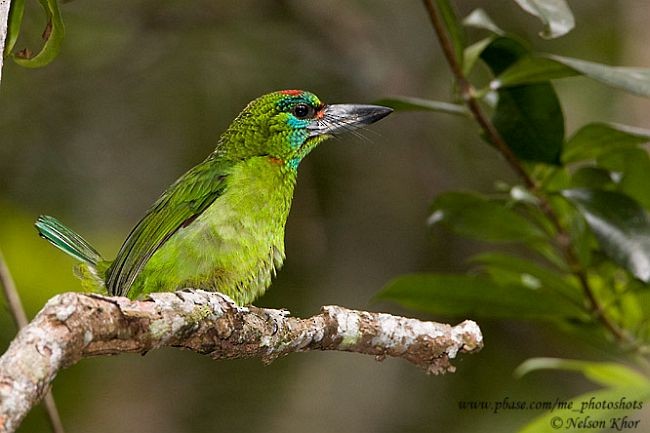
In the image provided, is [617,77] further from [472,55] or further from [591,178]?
[591,178]

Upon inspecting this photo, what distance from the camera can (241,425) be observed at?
211 inches

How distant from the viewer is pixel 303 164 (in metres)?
5.13

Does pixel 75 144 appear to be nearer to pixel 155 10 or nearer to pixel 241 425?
pixel 155 10

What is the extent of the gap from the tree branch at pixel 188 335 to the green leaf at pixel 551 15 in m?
0.82

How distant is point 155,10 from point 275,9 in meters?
0.64

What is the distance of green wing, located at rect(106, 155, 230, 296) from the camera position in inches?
103

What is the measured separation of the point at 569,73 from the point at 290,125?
0.86 m

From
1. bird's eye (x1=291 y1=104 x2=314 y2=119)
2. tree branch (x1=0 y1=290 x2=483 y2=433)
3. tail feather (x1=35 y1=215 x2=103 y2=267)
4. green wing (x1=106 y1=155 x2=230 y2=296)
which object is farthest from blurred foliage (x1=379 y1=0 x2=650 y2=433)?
tail feather (x1=35 y1=215 x2=103 y2=267)

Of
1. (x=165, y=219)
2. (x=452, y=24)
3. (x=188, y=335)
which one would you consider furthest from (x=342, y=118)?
(x=188, y=335)

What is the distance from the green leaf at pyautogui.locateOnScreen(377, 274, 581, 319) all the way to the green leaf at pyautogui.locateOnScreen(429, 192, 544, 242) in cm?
17

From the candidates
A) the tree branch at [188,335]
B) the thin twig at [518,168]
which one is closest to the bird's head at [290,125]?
the thin twig at [518,168]

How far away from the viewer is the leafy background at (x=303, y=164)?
200 inches

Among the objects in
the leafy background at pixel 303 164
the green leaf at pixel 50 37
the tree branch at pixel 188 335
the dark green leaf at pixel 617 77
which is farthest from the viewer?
the leafy background at pixel 303 164

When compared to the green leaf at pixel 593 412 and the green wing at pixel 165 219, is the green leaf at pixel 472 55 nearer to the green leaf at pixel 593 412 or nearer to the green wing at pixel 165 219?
the green wing at pixel 165 219
